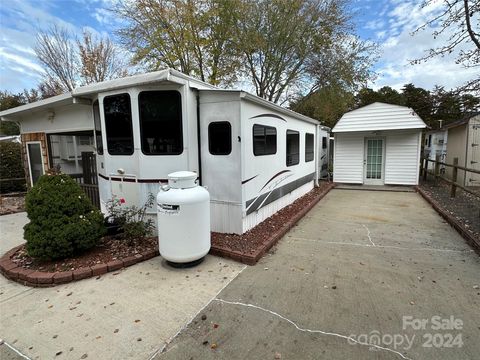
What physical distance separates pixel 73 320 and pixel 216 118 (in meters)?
3.36

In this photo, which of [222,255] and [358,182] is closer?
[222,255]

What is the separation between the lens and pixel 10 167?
33.5ft

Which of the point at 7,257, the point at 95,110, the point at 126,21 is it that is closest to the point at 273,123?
the point at 95,110

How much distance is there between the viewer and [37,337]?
234 cm

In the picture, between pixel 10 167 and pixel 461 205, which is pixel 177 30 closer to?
pixel 10 167

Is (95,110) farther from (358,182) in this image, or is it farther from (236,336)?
(358,182)

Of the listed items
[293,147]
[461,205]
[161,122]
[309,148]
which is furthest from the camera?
[309,148]

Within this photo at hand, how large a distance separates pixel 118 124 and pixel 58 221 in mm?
1899

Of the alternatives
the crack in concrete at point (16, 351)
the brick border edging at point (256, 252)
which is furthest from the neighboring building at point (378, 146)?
the crack in concrete at point (16, 351)

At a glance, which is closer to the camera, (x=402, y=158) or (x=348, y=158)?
(x=402, y=158)

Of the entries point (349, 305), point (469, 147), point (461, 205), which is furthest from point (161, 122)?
point (469, 147)

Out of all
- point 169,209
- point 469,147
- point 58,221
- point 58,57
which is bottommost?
point 58,221

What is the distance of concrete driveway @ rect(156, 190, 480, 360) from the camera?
2.17 metres

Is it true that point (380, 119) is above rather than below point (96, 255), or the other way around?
above
